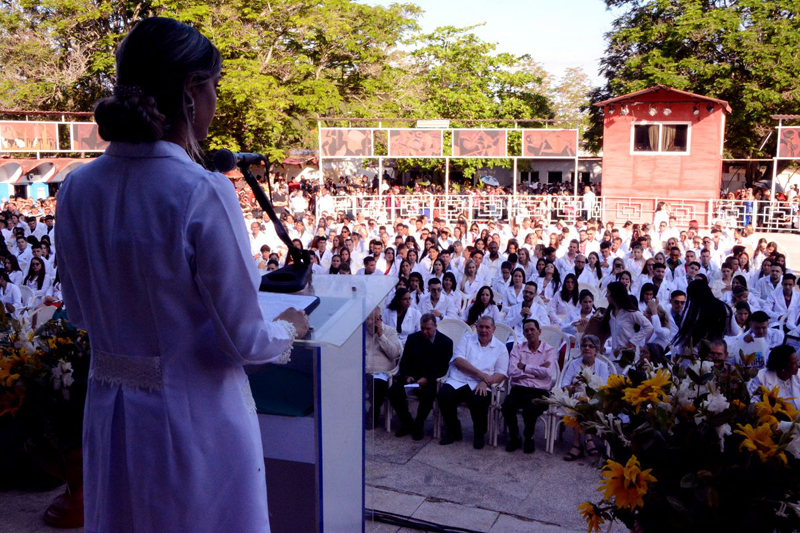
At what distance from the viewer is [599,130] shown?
94.1 feet

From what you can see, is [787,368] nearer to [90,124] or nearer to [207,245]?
[207,245]

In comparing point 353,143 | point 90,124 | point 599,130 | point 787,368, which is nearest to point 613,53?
point 599,130

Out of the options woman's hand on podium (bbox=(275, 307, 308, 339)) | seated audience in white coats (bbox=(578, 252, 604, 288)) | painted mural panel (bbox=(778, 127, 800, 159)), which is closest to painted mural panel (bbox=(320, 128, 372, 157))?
painted mural panel (bbox=(778, 127, 800, 159))

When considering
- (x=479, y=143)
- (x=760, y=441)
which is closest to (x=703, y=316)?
(x=760, y=441)

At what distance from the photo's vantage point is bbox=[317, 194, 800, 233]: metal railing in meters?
19.3

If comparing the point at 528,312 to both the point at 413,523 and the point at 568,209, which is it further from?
the point at 568,209

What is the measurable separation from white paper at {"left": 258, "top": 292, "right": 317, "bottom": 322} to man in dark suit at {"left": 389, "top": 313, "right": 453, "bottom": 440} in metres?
4.05

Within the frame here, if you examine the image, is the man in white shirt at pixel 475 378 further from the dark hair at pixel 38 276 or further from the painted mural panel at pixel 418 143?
the painted mural panel at pixel 418 143

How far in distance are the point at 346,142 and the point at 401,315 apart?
47.6 ft

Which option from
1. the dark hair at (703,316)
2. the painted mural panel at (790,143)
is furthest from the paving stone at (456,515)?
the painted mural panel at (790,143)

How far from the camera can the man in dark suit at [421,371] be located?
593cm

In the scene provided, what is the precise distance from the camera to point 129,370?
153cm

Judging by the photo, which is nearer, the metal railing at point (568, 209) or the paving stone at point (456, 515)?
the paving stone at point (456, 515)

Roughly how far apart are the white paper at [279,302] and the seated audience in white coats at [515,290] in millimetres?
7446
